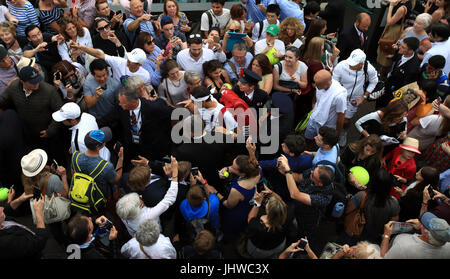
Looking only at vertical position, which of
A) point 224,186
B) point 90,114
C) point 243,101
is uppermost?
point 243,101

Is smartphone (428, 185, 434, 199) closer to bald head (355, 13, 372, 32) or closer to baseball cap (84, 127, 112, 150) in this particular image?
bald head (355, 13, 372, 32)

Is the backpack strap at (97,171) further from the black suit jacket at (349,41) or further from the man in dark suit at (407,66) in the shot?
the black suit jacket at (349,41)

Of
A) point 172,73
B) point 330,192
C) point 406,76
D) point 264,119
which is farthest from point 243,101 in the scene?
point 406,76

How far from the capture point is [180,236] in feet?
11.9

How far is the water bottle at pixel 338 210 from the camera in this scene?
11.5ft

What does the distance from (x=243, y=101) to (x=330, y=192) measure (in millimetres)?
1705

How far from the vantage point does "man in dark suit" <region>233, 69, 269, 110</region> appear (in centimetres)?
440

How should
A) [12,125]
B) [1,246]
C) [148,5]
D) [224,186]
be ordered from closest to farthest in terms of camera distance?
[1,246] → [12,125] → [224,186] → [148,5]

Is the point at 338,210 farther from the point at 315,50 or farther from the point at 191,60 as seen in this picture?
the point at 191,60

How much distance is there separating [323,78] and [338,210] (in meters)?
1.77

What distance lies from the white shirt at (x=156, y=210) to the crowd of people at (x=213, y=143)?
0.01 meters

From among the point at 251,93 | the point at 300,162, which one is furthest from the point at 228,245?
the point at 251,93

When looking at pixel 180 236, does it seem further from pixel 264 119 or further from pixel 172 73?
pixel 172 73

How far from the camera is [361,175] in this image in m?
3.65
